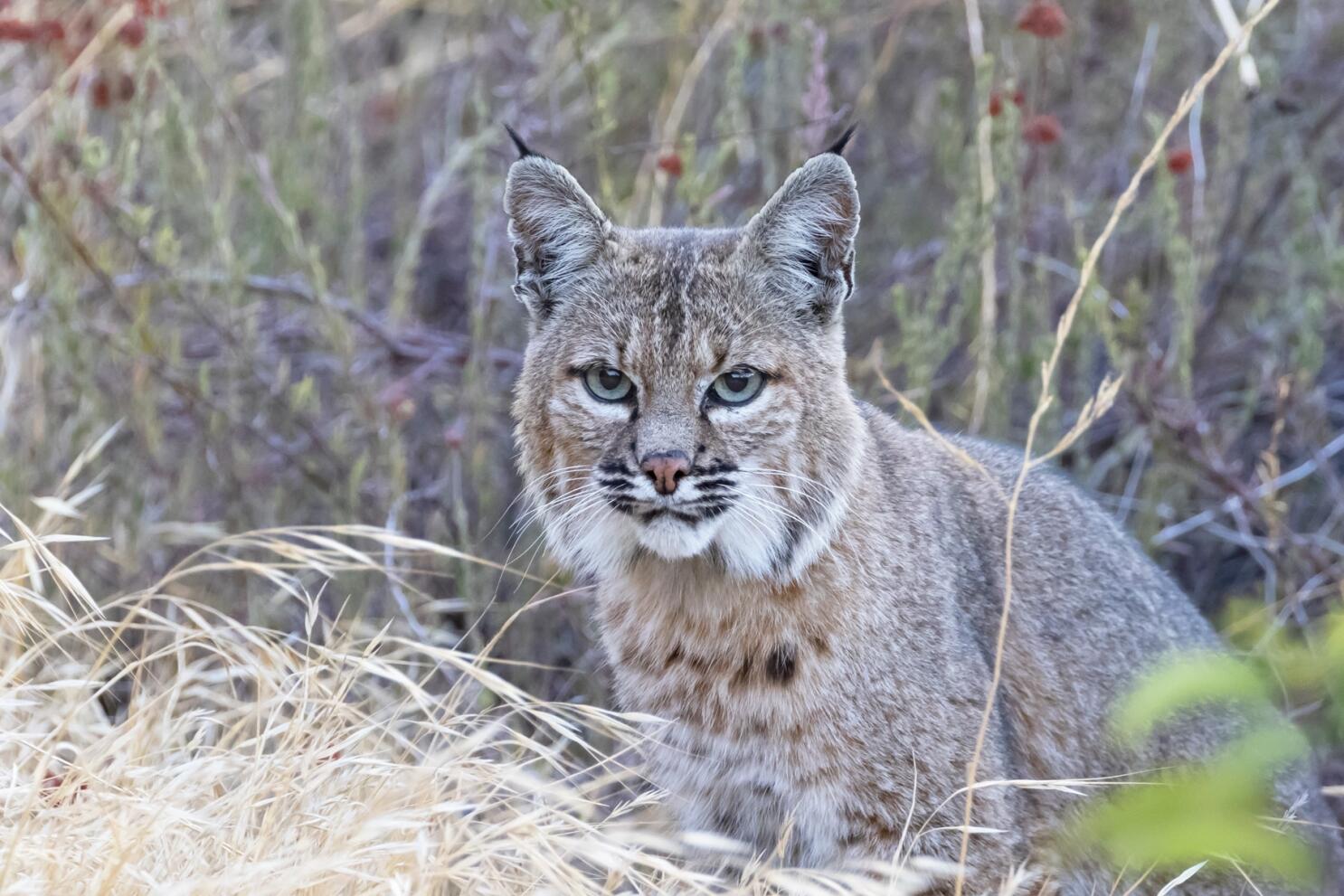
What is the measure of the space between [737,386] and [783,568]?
469 mm

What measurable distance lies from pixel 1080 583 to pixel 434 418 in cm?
322

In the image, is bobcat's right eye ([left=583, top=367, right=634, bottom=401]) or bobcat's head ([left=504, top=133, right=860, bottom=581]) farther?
bobcat's right eye ([left=583, top=367, right=634, bottom=401])

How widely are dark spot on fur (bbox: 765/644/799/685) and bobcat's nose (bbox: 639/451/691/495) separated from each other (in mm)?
560

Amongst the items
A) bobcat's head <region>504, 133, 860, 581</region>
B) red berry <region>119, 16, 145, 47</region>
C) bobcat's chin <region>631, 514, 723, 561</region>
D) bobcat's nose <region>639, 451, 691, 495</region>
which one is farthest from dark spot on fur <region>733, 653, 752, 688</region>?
red berry <region>119, 16, 145, 47</region>

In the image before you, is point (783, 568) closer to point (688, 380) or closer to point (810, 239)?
point (688, 380)

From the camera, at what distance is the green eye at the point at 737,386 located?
11.9 ft

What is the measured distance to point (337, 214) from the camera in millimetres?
6809

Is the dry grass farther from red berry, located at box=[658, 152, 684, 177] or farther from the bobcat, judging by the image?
red berry, located at box=[658, 152, 684, 177]

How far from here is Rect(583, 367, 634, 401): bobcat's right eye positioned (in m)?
3.65

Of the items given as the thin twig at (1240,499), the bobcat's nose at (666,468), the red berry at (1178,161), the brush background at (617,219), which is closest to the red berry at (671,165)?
the brush background at (617,219)

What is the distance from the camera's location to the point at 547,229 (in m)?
3.91

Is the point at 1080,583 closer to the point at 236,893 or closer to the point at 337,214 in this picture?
the point at 236,893

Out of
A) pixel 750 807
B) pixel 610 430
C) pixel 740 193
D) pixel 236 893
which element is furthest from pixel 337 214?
pixel 236 893

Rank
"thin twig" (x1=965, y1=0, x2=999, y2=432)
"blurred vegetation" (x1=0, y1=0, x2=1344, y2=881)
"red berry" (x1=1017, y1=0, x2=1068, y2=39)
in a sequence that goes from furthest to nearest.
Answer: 1. "blurred vegetation" (x1=0, y1=0, x2=1344, y2=881)
2. "thin twig" (x1=965, y1=0, x2=999, y2=432)
3. "red berry" (x1=1017, y1=0, x2=1068, y2=39)
